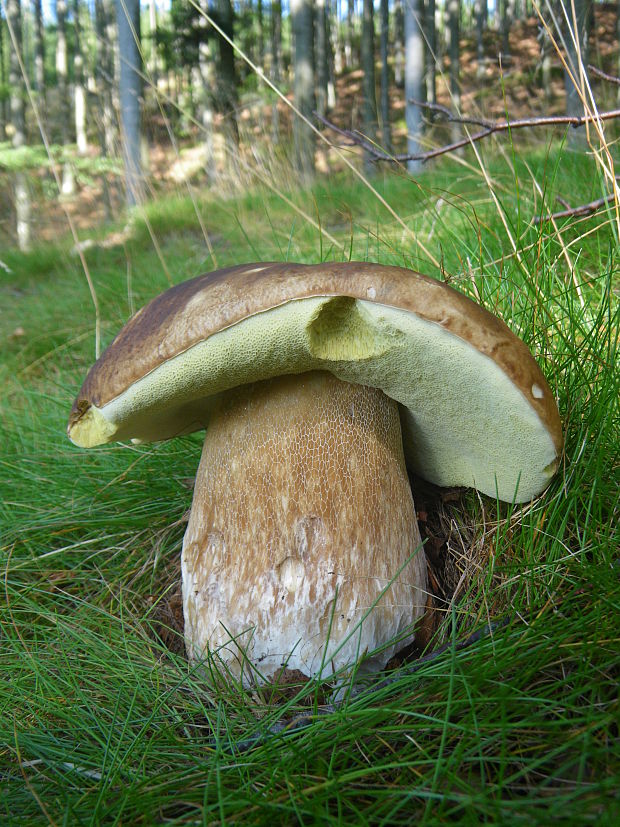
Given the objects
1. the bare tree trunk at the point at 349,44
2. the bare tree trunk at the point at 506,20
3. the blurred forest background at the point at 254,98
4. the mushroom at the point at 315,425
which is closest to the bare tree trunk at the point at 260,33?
the blurred forest background at the point at 254,98

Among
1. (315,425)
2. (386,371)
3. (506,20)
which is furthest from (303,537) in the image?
(506,20)

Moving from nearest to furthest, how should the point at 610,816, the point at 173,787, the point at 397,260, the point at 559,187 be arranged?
the point at 610,816 → the point at 173,787 → the point at 397,260 → the point at 559,187

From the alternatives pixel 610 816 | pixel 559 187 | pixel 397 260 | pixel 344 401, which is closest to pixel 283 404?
pixel 344 401

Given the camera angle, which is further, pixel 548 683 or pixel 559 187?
Answer: pixel 559 187

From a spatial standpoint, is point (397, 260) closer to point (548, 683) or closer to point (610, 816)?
point (548, 683)

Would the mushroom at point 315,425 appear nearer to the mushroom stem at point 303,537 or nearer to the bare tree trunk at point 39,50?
the mushroom stem at point 303,537

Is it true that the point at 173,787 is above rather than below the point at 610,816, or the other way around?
below
